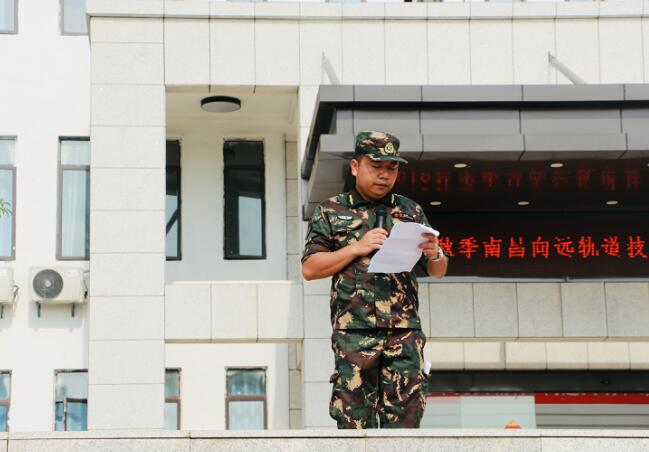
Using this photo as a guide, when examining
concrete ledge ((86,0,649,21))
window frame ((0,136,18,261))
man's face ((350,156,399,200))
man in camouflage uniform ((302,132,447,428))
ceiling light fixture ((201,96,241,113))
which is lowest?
man in camouflage uniform ((302,132,447,428))

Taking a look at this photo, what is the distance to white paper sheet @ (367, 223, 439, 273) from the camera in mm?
5738

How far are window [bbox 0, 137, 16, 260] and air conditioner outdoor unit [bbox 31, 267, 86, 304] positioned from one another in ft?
2.47

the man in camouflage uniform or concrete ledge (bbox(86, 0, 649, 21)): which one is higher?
concrete ledge (bbox(86, 0, 649, 21))

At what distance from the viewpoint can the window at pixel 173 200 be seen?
1677 cm

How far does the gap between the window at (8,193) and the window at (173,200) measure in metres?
1.98

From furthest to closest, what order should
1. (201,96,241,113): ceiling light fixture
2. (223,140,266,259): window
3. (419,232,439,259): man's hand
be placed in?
(223,140,266,259): window < (201,96,241,113): ceiling light fixture < (419,232,439,259): man's hand

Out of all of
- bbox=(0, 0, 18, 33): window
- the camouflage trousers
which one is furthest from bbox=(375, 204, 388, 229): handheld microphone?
bbox=(0, 0, 18, 33): window

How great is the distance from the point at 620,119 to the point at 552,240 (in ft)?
8.53

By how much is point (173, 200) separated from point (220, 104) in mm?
2051

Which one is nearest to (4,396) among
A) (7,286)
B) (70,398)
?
(70,398)

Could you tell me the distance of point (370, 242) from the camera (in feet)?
19.4

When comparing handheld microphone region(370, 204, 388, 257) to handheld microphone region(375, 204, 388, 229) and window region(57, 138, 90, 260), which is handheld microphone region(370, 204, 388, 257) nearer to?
handheld microphone region(375, 204, 388, 229)

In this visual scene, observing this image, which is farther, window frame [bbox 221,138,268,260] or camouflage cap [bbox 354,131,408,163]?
window frame [bbox 221,138,268,260]

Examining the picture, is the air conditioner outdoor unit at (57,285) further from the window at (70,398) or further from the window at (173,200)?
the window at (173,200)
